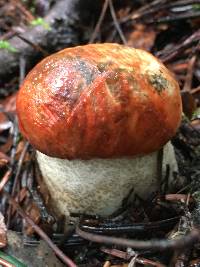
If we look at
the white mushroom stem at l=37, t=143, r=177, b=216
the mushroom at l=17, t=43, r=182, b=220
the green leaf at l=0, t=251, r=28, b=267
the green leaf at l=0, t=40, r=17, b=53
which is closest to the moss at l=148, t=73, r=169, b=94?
the mushroom at l=17, t=43, r=182, b=220

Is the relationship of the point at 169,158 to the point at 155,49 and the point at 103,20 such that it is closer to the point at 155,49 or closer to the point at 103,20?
the point at 155,49

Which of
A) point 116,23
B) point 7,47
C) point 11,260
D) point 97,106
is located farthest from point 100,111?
point 116,23

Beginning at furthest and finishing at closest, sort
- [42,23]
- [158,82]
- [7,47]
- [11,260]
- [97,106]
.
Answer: [42,23] < [7,47] < [11,260] < [158,82] < [97,106]

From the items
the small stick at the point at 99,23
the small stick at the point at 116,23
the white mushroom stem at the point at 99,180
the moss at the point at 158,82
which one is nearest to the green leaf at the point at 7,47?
the small stick at the point at 99,23

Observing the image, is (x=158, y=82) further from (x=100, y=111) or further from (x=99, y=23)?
(x=99, y=23)

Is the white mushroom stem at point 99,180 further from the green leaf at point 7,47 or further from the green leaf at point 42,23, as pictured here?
the green leaf at point 42,23

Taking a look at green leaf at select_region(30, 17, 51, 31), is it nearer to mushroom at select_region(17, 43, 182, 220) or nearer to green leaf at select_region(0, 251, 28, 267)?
mushroom at select_region(17, 43, 182, 220)

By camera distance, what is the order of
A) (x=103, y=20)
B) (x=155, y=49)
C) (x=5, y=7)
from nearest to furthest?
(x=155, y=49)
(x=103, y=20)
(x=5, y=7)

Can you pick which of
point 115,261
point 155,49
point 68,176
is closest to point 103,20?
point 155,49
